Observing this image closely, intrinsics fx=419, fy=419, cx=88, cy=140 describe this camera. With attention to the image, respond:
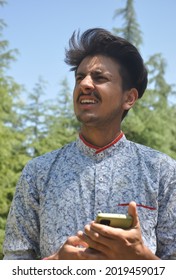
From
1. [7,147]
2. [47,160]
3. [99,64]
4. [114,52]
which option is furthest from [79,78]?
[7,147]

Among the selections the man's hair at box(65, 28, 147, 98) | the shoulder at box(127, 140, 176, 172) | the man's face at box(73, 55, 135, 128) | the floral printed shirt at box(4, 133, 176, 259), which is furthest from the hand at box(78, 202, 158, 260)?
the man's hair at box(65, 28, 147, 98)

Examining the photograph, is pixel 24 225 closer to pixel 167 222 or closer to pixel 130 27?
pixel 167 222

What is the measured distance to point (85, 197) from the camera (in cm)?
175

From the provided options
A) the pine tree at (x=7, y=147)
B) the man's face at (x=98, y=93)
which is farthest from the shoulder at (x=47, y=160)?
the pine tree at (x=7, y=147)

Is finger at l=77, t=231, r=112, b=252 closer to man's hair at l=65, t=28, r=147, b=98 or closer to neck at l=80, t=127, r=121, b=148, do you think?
neck at l=80, t=127, r=121, b=148

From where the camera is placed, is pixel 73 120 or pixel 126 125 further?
pixel 73 120

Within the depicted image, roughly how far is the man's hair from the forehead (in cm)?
3

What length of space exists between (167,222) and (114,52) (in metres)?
0.83

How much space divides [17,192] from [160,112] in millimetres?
11481

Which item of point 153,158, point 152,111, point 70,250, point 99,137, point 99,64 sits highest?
point 152,111

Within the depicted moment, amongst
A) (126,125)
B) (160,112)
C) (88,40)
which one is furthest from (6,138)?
(88,40)

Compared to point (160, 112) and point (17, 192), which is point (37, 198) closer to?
point (17, 192)

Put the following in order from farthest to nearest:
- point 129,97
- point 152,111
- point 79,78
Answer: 1. point 152,111
2. point 129,97
3. point 79,78

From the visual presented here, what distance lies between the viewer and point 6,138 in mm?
10047
